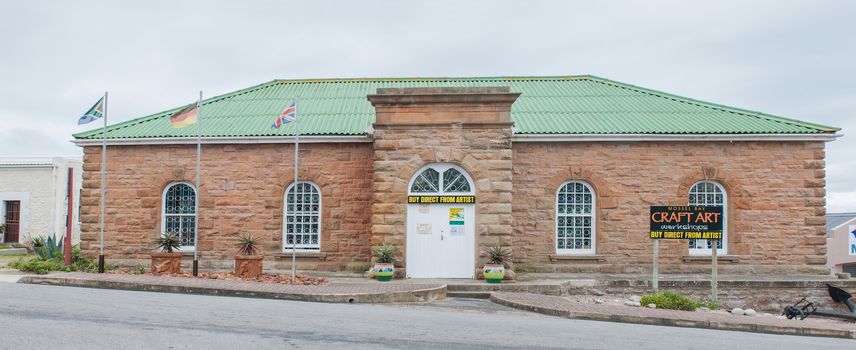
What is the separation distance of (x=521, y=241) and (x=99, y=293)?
9.59m

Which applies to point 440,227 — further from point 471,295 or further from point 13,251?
point 13,251

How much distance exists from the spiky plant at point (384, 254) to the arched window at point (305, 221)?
253 centimetres

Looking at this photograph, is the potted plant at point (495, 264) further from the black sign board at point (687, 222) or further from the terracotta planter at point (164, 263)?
the terracotta planter at point (164, 263)

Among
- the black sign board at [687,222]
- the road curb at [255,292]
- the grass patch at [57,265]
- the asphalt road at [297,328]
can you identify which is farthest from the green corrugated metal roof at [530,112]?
the asphalt road at [297,328]

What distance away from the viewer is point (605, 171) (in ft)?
56.3

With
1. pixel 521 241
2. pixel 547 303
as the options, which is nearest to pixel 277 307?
pixel 547 303

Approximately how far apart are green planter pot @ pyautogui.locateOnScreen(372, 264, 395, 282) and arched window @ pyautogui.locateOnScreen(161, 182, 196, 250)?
559 centimetres

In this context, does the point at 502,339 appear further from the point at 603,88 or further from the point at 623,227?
the point at 603,88

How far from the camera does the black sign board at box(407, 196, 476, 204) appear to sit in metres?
15.9

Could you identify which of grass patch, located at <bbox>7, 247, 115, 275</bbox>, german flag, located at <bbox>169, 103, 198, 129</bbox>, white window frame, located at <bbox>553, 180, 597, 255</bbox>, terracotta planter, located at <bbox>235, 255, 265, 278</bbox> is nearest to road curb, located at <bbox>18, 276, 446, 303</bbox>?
grass patch, located at <bbox>7, 247, 115, 275</bbox>

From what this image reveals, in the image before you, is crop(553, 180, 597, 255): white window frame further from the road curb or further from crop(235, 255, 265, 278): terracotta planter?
crop(235, 255, 265, 278): terracotta planter

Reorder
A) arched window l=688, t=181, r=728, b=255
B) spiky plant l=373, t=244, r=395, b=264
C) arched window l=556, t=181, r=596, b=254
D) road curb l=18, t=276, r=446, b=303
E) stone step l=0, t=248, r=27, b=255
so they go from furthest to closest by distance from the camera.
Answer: stone step l=0, t=248, r=27, b=255, arched window l=688, t=181, r=728, b=255, arched window l=556, t=181, r=596, b=254, spiky plant l=373, t=244, r=395, b=264, road curb l=18, t=276, r=446, b=303

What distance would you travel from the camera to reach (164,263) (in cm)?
1556

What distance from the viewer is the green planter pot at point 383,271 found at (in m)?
15.3
